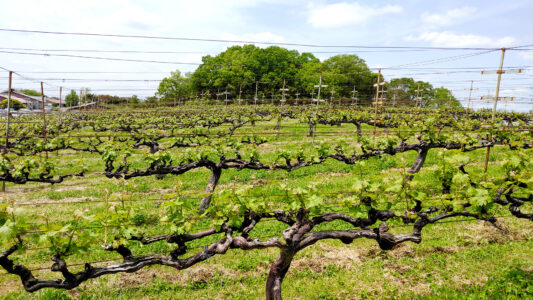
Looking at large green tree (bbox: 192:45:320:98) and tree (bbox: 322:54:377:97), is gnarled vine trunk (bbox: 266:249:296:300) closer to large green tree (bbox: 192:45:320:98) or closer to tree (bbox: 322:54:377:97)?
large green tree (bbox: 192:45:320:98)

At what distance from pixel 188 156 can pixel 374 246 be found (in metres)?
5.95

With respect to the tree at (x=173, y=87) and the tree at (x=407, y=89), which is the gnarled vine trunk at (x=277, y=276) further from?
the tree at (x=407, y=89)

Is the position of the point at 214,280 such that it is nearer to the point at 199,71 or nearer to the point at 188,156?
the point at 188,156

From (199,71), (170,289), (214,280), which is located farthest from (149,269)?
(199,71)

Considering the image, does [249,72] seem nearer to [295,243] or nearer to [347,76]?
[347,76]

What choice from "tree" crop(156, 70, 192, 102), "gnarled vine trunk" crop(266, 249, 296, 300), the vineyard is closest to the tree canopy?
"tree" crop(156, 70, 192, 102)

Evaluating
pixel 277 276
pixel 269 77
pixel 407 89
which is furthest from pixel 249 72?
pixel 277 276

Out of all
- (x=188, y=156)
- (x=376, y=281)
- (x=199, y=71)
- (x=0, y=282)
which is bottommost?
(x=0, y=282)

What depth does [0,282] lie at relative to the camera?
19.2ft

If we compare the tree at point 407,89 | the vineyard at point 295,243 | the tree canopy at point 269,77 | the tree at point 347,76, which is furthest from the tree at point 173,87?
the vineyard at point 295,243

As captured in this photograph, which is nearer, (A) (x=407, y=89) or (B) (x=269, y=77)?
(B) (x=269, y=77)

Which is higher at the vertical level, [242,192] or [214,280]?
[242,192]

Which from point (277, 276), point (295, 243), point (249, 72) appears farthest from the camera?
point (249, 72)

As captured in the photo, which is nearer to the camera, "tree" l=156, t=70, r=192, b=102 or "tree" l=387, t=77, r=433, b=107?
"tree" l=156, t=70, r=192, b=102
